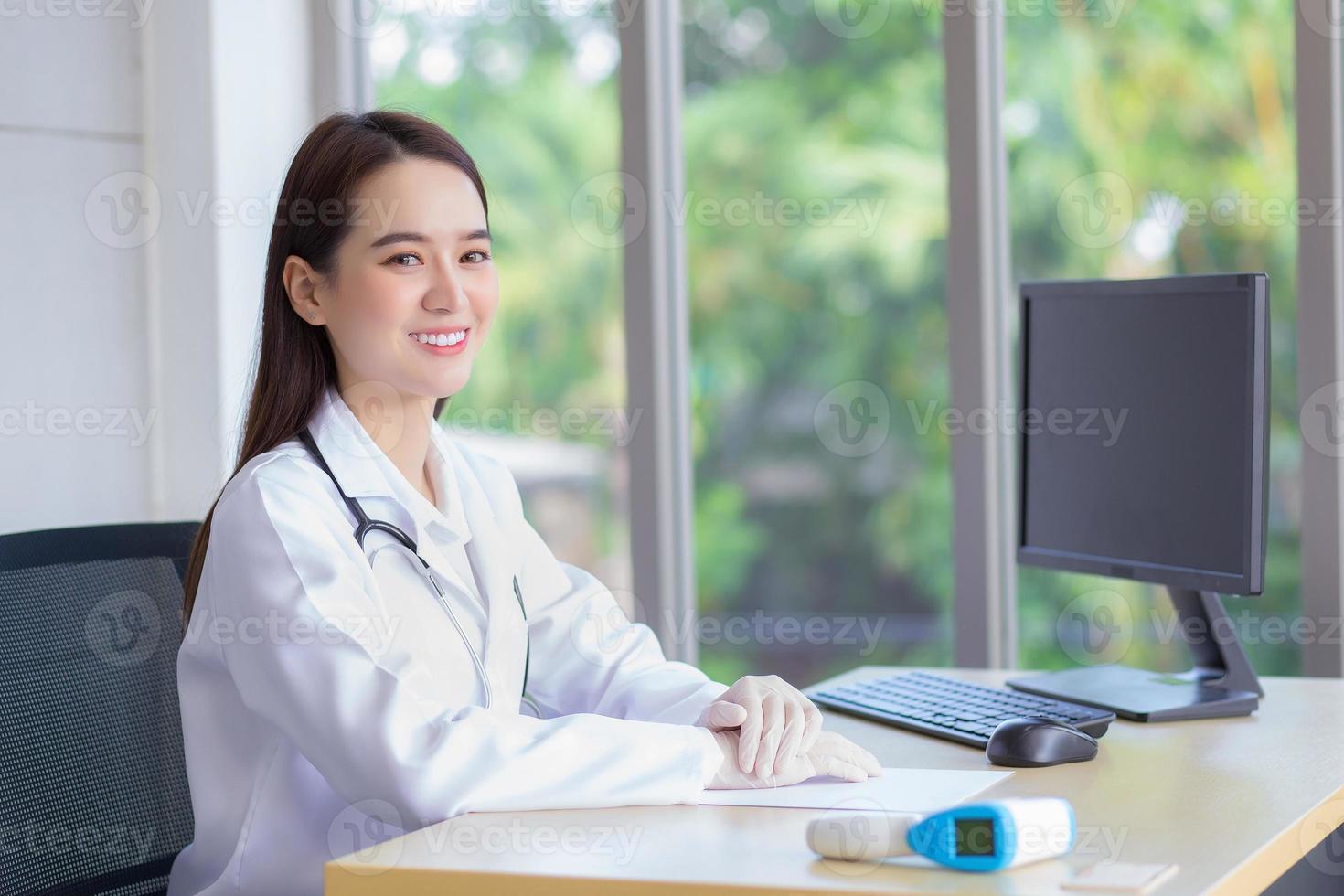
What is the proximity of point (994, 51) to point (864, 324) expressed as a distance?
8.33ft

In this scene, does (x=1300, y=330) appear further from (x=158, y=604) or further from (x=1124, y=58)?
(x=158, y=604)

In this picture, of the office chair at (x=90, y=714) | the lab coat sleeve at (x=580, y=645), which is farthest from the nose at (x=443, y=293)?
the office chair at (x=90, y=714)

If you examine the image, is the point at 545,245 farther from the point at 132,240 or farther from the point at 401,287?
the point at 401,287

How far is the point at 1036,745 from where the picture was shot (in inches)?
54.4

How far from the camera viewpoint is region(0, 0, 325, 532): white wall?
216 centimetres

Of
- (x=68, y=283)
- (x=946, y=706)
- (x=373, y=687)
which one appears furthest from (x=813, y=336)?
(x=373, y=687)

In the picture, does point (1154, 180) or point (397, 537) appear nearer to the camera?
point (397, 537)

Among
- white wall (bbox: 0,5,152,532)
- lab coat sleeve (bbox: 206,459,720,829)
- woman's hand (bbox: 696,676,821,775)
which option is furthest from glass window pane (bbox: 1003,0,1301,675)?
white wall (bbox: 0,5,152,532)

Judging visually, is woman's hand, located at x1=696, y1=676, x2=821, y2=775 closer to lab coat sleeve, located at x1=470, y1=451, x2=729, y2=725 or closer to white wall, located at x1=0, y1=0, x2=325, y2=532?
lab coat sleeve, located at x1=470, y1=451, x2=729, y2=725

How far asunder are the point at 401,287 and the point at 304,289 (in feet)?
0.44

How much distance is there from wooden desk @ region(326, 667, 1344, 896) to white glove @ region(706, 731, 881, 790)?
0.24 feet

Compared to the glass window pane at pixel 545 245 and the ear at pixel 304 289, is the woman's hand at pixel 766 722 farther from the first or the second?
the glass window pane at pixel 545 245

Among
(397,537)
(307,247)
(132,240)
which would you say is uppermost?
(132,240)

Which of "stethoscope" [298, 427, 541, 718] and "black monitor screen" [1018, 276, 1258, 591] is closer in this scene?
"stethoscope" [298, 427, 541, 718]
